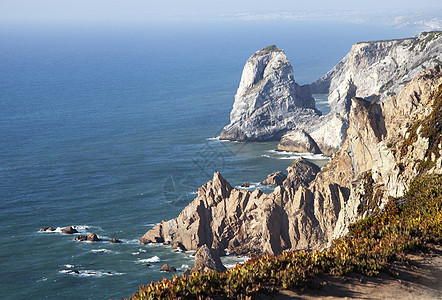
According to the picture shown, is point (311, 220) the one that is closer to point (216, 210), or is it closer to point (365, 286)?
point (216, 210)

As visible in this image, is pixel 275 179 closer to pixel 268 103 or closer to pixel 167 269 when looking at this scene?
pixel 167 269

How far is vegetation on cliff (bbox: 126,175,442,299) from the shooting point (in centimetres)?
2091

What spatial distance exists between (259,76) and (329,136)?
44.3 m

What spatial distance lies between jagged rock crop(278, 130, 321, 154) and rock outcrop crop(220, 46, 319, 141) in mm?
13410

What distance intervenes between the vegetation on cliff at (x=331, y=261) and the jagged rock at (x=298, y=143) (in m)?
113

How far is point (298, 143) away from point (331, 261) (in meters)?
124

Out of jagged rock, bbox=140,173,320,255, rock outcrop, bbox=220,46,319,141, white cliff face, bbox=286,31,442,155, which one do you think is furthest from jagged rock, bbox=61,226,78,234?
rock outcrop, bbox=220,46,319,141

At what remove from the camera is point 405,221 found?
2906 cm

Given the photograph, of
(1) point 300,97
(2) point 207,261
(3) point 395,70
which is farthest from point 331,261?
(1) point 300,97

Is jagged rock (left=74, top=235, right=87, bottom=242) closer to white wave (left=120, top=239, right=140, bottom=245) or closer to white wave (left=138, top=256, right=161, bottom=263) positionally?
white wave (left=120, top=239, right=140, bottom=245)

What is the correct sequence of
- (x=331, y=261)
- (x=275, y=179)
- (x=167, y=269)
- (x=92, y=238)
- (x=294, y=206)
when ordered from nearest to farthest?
(x=331, y=261)
(x=167, y=269)
(x=294, y=206)
(x=92, y=238)
(x=275, y=179)

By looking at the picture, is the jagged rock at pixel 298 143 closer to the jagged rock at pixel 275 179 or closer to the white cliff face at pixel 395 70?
the white cliff face at pixel 395 70

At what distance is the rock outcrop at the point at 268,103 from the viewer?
16475 cm

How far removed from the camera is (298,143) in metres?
147
